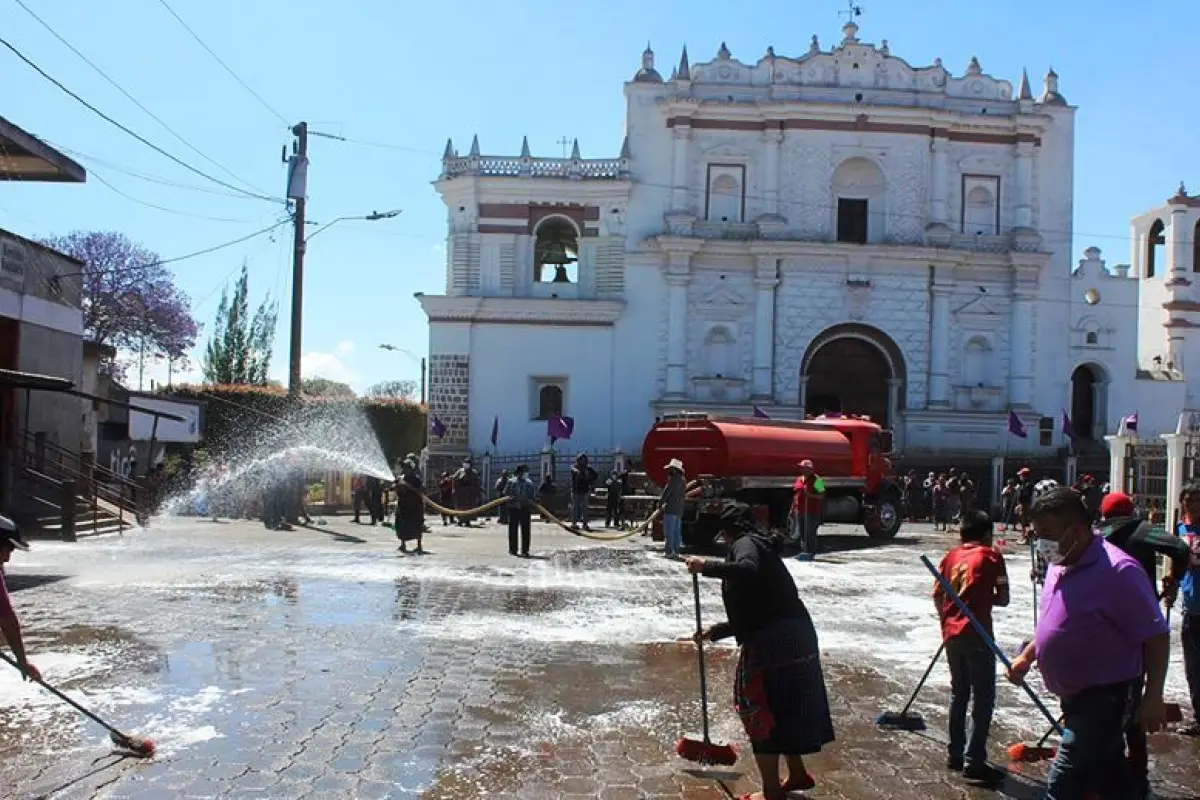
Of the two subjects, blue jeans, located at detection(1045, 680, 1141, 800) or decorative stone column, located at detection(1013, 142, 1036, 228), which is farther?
decorative stone column, located at detection(1013, 142, 1036, 228)

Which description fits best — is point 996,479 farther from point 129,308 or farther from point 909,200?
point 129,308

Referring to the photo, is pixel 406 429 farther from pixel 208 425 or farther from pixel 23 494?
pixel 23 494

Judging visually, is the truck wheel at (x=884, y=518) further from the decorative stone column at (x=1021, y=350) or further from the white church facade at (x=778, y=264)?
the decorative stone column at (x=1021, y=350)

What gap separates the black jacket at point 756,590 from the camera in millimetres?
5984

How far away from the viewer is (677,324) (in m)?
37.4

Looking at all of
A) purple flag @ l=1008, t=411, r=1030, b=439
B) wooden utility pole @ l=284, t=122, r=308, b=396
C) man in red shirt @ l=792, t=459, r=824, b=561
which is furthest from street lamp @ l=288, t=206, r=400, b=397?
purple flag @ l=1008, t=411, r=1030, b=439

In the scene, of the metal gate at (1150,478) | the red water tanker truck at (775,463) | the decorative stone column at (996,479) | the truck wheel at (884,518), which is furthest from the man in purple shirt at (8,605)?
the decorative stone column at (996,479)

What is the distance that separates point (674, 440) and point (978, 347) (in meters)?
19.0

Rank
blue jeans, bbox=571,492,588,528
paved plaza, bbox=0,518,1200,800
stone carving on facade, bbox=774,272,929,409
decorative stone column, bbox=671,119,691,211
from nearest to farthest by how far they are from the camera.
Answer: paved plaza, bbox=0,518,1200,800
blue jeans, bbox=571,492,588,528
decorative stone column, bbox=671,119,691,211
stone carving on facade, bbox=774,272,929,409

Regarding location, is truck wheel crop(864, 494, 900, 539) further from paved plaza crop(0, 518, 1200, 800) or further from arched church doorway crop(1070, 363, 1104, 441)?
arched church doorway crop(1070, 363, 1104, 441)

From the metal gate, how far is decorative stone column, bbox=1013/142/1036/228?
19.8 metres

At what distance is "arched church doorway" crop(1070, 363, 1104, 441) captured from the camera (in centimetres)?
4006

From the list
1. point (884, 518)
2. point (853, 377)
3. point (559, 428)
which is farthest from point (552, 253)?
point (884, 518)

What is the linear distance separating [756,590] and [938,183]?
34.5 m
